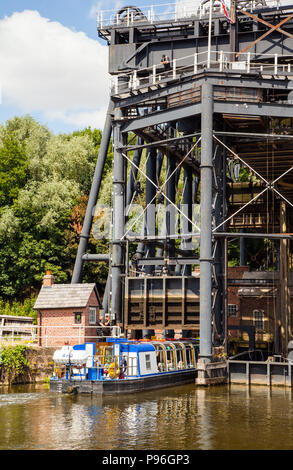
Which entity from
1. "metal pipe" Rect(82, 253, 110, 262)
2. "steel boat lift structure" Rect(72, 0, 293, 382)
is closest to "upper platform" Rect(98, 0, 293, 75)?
"steel boat lift structure" Rect(72, 0, 293, 382)

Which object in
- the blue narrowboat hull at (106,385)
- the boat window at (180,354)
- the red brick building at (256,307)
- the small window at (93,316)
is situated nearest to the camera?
the blue narrowboat hull at (106,385)

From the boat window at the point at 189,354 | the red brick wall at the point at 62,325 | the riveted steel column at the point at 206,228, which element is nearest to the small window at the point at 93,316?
the red brick wall at the point at 62,325

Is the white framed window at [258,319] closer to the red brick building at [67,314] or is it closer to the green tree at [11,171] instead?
the red brick building at [67,314]

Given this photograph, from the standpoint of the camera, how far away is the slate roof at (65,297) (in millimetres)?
40438

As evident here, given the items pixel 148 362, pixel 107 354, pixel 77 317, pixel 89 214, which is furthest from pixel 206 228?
pixel 89 214

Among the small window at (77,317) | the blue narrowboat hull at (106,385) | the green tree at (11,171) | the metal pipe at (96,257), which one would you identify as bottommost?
the blue narrowboat hull at (106,385)

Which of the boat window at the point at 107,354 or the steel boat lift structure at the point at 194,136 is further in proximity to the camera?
the steel boat lift structure at the point at 194,136

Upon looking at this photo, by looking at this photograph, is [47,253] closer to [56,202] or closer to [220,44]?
[56,202]

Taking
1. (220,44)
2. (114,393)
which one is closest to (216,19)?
(220,44)

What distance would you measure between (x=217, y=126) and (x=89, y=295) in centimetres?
1315

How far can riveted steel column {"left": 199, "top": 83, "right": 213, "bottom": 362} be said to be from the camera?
3444 cm
